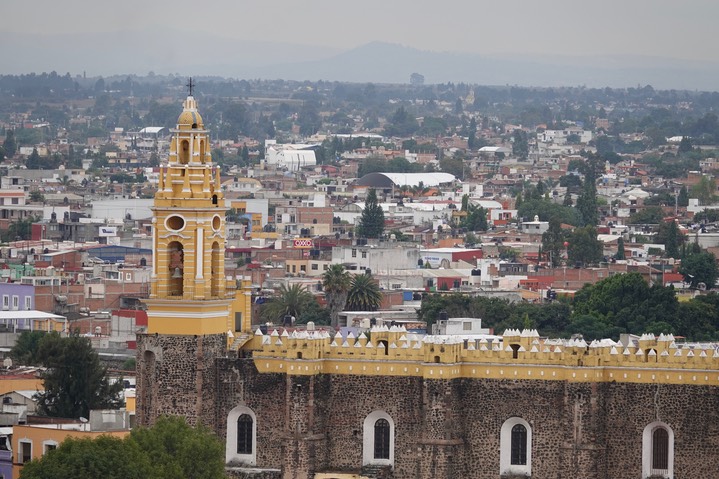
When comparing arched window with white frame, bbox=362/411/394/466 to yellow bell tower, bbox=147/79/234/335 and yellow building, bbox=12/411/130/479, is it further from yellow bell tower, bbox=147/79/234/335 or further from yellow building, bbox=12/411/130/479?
yellow building, bbox=12/411/130/479

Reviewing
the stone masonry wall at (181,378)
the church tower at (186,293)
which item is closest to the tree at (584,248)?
the church tower at (186,293)

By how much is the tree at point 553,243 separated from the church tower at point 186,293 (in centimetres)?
9204

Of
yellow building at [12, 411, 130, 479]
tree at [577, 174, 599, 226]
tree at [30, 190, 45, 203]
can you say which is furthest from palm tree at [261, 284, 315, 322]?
tree at [30, 190, 45, 203]

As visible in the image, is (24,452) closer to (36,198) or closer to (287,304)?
(287,304)

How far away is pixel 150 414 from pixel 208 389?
124 centimetres

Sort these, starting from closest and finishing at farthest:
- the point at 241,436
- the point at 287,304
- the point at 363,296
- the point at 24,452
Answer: the point at 241,436
the point at 24,452
the point at 363,296
the point at 287,304

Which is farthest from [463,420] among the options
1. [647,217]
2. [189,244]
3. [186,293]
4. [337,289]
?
[647,217]

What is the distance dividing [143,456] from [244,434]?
5.99 metres

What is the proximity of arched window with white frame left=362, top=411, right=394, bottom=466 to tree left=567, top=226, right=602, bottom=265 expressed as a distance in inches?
3677

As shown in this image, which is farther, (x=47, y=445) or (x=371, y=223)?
(x=371, y=223)

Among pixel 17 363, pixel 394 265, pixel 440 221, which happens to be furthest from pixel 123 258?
pixel 17 363

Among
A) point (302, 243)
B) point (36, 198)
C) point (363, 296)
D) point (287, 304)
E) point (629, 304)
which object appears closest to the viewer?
point (629, 304)

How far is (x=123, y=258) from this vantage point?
145m

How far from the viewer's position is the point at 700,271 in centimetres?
13788
